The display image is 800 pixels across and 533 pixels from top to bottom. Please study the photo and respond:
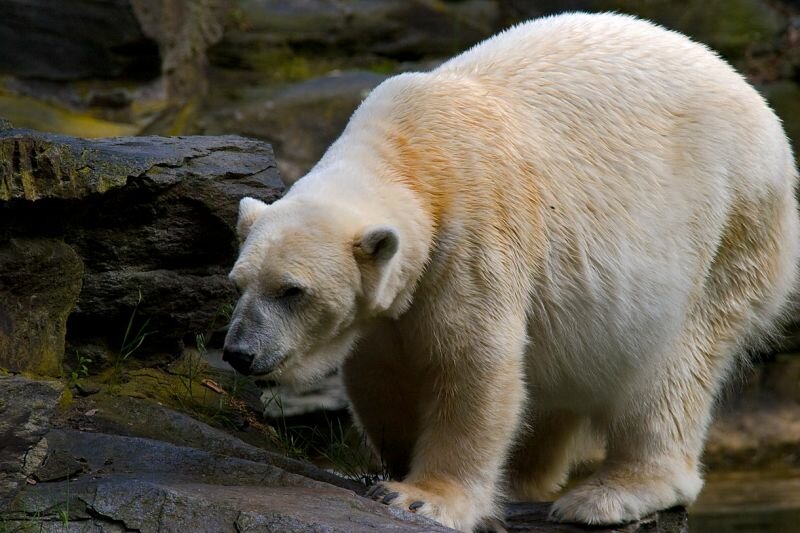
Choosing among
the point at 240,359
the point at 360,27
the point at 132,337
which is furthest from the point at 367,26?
the point at 240,359

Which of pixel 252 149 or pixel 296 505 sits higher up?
pixel 252 149

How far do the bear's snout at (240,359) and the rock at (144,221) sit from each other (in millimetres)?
1114

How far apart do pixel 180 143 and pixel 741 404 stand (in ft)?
23.1

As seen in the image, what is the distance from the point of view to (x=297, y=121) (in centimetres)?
1134

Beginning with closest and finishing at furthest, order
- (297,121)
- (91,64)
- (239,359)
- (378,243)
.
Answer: (239,359) → (378,243) → (91,64) → (297,121)

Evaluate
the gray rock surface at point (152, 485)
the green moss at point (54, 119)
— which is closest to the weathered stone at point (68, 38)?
the green moss at point (54, 119)

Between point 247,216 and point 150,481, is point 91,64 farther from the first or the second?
point 150,481

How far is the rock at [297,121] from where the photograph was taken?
11203 mm

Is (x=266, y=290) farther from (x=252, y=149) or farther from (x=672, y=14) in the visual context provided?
(x=672, y=14)

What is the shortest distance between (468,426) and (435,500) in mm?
324

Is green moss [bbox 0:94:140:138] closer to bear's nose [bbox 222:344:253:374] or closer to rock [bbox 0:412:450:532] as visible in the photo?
rock [bbox 0:412:450:532]

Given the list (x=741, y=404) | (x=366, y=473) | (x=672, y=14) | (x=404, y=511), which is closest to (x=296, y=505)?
(x=404, y=511)

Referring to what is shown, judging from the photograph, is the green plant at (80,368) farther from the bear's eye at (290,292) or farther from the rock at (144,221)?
the bear's eye at (290,292)

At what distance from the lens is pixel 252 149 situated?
20.1ft
